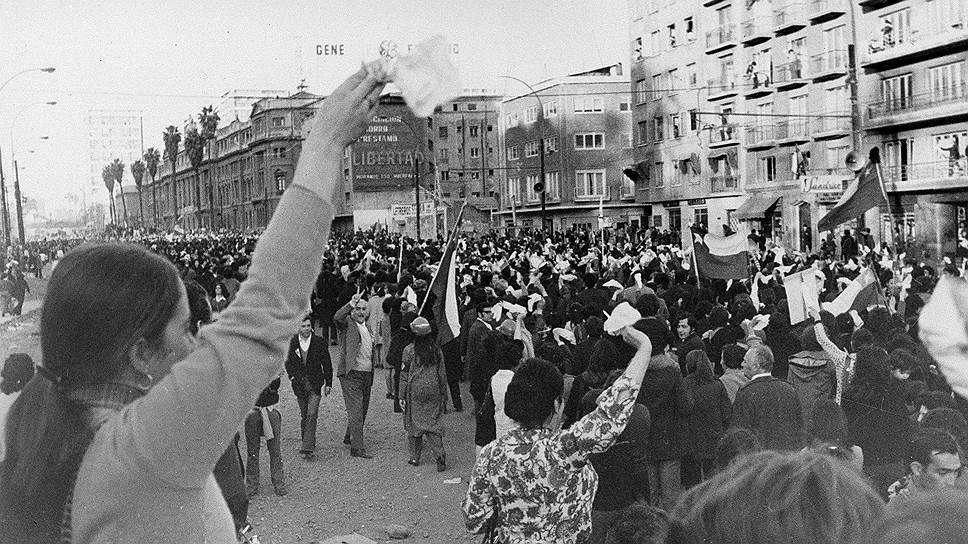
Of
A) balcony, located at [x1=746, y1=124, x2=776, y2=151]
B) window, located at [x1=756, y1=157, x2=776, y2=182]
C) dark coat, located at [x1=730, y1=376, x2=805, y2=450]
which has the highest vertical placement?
balcony, located at [x1=746, y1=124, x2=776, y2=151]

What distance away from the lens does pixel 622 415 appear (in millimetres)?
3963

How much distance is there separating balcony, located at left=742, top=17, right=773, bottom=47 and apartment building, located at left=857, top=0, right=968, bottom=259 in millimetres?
3360

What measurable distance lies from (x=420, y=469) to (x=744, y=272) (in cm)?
659

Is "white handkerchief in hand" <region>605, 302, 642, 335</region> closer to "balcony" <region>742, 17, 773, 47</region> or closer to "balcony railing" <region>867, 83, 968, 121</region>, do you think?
"balcony railing" <region>867, 83, 968, 121</region>

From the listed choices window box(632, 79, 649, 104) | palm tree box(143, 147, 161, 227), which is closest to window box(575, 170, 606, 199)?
window box(632, 79, 649, 104)

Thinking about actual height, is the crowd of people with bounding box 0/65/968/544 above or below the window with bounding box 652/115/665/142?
below

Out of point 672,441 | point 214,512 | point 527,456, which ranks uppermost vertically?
point 214,512

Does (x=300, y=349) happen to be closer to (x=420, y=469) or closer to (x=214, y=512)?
(x=420, y=469)

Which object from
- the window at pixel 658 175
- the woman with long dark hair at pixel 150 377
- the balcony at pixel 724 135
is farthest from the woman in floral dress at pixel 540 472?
the window at pixel 658 175

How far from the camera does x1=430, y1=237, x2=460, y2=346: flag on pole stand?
407 inches

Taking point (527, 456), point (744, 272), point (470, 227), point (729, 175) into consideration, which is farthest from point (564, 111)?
point (527, 456)

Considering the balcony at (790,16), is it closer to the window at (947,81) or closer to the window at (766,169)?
the window at (947,81)

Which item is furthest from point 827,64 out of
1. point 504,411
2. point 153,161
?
point 504,411

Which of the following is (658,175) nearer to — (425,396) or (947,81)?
(947,81)
